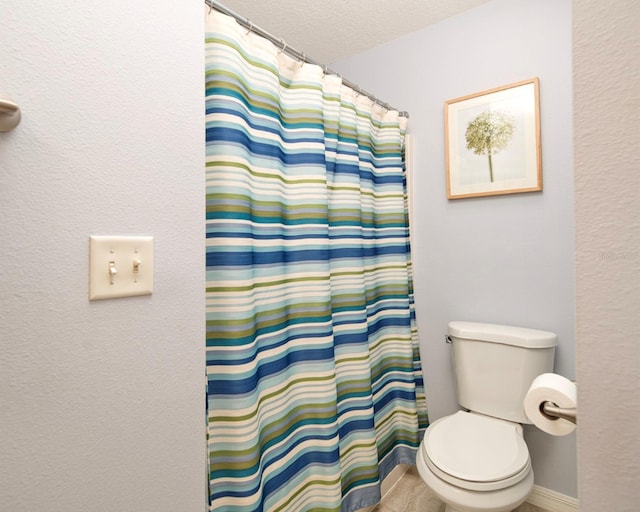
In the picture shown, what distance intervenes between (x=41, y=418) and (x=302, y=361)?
2.59ft

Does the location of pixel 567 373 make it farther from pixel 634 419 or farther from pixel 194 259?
pixel 194 259

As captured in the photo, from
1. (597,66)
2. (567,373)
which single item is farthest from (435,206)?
(597,66)

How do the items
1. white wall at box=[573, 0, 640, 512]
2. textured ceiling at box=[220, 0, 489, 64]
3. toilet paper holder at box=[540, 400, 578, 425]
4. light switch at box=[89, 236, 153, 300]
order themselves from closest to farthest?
1. white wall at box=[573, 0, 640, 512]
2. toilet paper holder at box=[540, 400, 578, 425]
3. light switch at box=[89, 236, 153, 300]
4. textured ceiling at box=[220, 0, 489, 64]

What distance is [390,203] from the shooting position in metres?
1.75

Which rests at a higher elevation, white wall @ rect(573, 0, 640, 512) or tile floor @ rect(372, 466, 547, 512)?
white wall @ rect(573, 0, 640, 512)

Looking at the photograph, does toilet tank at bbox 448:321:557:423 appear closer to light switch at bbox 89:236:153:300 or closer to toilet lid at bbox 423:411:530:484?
toilet lid at bbox 423:411:530:484

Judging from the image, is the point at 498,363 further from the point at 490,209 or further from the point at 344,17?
the point at 344,17

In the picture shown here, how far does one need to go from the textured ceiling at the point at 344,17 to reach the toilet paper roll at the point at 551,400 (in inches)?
71.2

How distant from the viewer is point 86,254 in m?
0.59

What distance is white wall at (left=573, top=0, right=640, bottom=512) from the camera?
1.03ft

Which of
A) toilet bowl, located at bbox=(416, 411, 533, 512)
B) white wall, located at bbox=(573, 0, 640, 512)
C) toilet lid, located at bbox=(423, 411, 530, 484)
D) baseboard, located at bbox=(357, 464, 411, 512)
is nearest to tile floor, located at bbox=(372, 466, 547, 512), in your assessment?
baseboard, located at bbox=(357, 464, 411, 512)

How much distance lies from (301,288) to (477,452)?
889 millimetres

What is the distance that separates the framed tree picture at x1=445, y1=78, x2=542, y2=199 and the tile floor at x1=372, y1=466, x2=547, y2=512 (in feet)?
4.80

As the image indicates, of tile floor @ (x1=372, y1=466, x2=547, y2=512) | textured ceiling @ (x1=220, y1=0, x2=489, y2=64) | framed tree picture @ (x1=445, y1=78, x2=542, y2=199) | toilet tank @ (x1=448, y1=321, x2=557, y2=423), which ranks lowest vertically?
tile floor @ (x1=372, y1=466, x2=547, y2=512)
